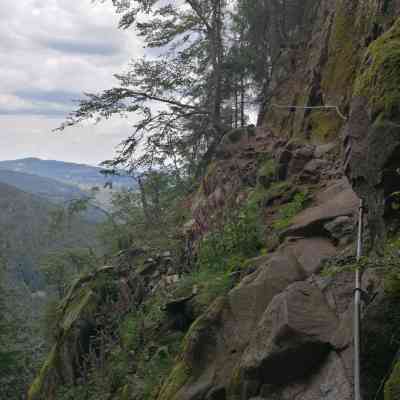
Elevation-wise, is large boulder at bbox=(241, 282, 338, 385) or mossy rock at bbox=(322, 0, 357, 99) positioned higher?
mossy rock at bbox=(322, 0, 357, 99)

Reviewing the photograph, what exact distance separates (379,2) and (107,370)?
7.41 metres

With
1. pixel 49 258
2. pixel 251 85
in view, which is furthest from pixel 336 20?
pixel 49 258

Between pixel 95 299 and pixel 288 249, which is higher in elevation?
pixel 288 249

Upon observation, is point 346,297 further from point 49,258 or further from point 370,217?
point 49,258

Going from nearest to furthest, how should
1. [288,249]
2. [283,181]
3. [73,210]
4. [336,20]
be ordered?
1. [288,249]
2. [283,181]
3. [336,20]
4. [73,210]

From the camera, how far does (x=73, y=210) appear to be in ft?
53.1

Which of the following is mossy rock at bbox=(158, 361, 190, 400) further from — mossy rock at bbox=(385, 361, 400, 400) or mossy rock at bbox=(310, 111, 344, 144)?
mossy rock at bbox=(310, 111, 344, 144)

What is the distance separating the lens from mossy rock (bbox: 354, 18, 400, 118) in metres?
3.54

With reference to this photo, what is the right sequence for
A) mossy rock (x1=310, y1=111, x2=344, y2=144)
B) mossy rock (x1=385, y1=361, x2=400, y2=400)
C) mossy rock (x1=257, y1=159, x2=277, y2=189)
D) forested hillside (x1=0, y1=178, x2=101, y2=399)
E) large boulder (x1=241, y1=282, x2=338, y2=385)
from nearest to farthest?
1. mossy rock (x1=385, y1=361, x2=400, y2=400)
2. large boulder (x1=241, y1=282, x2=338, y2=385)
3. mossy rock (x1=257, y1=159, x2=277, y2=189)
4. mossy rock (x1=310, y1=111, x2=344, y2=144)
5. forested hillside (x1=0, y1=178, x2=101, y2=399)

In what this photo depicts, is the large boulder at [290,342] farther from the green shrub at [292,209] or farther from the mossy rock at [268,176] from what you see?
the mossy rock at [268,176]

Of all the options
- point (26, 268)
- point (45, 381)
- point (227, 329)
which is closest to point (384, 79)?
point (227, 329)

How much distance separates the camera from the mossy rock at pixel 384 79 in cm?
354

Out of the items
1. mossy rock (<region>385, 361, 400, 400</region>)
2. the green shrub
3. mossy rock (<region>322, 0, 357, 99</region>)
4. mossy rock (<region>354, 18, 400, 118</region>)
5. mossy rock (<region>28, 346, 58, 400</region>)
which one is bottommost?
mossy rock (<region>28, 346, 58, 400</region>)

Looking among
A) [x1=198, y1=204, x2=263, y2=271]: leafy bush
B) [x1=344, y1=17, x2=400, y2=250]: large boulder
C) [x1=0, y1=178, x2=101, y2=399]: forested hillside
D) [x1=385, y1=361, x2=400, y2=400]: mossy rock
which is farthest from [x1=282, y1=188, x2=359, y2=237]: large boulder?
[x1=0, y1=178, x2=101, y2=399]: forested hillside
